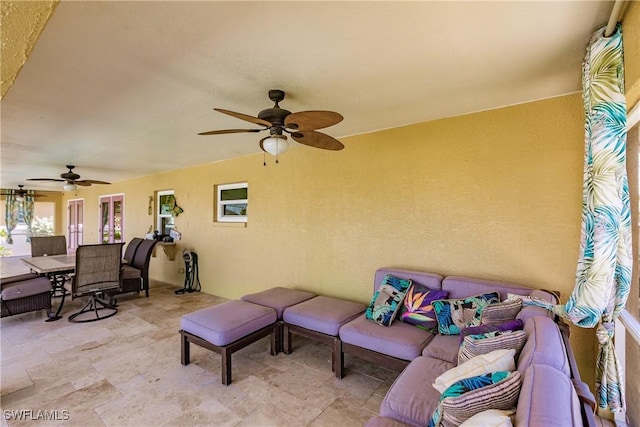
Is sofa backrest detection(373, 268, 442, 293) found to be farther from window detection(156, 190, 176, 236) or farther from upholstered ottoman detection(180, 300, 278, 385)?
window detection(156, 190, 176, 236)

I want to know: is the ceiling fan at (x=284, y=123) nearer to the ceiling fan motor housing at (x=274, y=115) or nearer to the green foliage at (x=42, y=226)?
the ceiling fan motor housing at (x=274, y=115)

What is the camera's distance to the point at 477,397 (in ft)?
3.51

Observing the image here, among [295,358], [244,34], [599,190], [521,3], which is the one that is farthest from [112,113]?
[599,190]

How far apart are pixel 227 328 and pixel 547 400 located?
2307mm

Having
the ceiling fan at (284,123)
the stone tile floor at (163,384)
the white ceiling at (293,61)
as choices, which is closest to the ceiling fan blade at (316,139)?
the ceiling fan at (284,123)

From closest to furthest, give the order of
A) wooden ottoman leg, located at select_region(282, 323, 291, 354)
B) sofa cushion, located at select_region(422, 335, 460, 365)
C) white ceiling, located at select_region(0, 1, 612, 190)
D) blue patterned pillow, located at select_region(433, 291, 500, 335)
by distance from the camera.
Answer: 1. white ceiling, located at select_region(0, 1, 612, 190)
2. sofa cushion, located at select_region(422, 335, 460, 365)
3. blue patterned pillow, located at select_region(433, 291, 500, 335)
4. wooden ottoman leg, located at select_region(282, 323, 291, 354)

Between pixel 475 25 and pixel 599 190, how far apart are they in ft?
3.64

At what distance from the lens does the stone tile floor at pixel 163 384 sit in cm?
208

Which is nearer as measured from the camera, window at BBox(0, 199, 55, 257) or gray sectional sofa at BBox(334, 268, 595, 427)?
gray sectional sofa at BBox(334, 268, 595, 427)

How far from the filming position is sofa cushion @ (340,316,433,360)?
2.20 m

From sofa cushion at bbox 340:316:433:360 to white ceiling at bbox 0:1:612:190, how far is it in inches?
79.1

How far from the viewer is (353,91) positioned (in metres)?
2.32

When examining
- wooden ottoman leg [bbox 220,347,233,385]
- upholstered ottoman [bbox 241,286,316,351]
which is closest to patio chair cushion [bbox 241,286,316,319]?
upholstered ottoman [bbox 241,286,316,351]

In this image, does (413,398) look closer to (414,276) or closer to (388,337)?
(388,337)
